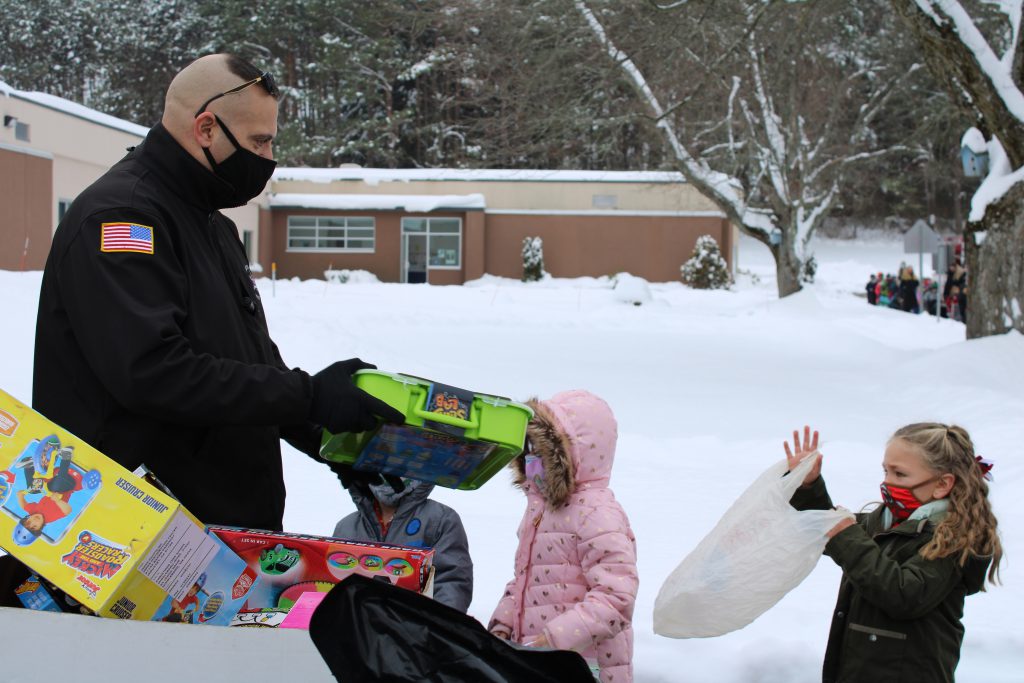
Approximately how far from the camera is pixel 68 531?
6.69 ft

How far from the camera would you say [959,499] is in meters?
3.06

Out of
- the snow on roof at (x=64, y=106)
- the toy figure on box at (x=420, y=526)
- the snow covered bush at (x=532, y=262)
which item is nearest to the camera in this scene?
the toy figure on box at (x=420, y=526)

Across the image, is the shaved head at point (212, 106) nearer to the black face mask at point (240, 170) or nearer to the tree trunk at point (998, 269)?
the black face mask at point (240, 170)

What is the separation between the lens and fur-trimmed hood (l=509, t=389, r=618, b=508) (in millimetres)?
3186

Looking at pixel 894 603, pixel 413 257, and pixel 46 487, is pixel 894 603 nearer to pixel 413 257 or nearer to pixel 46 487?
pixel 46 487

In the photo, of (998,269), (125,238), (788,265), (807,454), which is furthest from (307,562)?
(788,265)

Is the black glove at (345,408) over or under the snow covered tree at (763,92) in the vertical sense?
under

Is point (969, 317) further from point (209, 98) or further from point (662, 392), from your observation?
point (209, 98)

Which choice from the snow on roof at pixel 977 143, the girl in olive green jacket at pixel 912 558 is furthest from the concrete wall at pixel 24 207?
the girl in olive green jacket at pixel 912 558

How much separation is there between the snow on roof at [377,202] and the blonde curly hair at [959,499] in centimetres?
3674

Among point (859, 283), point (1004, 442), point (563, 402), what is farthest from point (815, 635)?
point (859, 283)

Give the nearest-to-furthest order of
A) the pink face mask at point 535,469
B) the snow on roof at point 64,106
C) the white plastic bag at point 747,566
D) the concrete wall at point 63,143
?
the white plastic bag at point 747,566 < the pink face mask at point 535,469 < the snow on roof at point 64,106 < the concrete wall at point 63,143

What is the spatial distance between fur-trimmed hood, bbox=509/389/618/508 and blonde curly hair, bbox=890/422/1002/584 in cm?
90

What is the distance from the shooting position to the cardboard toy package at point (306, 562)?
2477 mm
